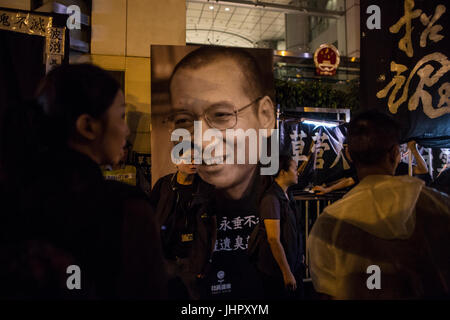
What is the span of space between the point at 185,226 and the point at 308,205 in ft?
9.23

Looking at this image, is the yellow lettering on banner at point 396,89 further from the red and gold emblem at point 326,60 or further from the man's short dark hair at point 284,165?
the red and gold emblem at point 326,60

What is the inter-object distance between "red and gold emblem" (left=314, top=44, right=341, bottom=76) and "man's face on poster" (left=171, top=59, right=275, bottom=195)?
3.15m

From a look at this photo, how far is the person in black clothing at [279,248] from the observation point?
310 cm

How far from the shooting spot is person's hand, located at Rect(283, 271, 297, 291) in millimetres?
3027

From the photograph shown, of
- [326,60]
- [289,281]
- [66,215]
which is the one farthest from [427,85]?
[326,60]

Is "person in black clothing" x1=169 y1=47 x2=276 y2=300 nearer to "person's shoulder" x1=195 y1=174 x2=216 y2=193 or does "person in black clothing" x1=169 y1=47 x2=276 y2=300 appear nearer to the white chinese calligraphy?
"person's shoulder" x1=195 y1=174 x2=216 y2=193

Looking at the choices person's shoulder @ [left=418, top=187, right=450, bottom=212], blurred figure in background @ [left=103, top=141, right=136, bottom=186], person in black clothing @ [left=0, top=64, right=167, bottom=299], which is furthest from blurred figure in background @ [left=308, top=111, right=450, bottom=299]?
blurred figure in background @ [left=103, top=141, right=136, bottom=186]

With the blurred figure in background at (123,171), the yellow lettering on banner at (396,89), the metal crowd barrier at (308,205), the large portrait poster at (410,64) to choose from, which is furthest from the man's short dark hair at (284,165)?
the blurred figure in background at (123,171)

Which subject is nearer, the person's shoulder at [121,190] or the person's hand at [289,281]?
the person's shoulder at [121,190]

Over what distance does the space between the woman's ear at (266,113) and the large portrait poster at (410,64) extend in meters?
1.06

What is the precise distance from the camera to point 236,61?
357 cm

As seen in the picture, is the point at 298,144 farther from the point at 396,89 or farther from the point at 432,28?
the point at 432,28

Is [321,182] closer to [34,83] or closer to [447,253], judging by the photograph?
[447,253]

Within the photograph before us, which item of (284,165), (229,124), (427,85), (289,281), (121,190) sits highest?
(427,85)
